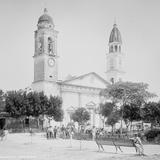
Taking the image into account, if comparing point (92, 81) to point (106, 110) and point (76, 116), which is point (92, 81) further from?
point (106, 110)

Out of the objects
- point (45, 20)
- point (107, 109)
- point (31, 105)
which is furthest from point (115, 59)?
point (31, 105)

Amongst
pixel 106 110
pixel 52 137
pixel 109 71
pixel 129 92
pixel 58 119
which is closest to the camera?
pixel 52 137

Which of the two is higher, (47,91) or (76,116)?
(47,91)

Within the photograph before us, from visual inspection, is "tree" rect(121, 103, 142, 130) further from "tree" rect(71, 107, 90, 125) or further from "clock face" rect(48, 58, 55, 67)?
"clock face" rect(48, 58, 55, 67)

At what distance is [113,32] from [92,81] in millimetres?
11649

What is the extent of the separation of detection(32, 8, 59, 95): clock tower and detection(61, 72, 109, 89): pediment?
181 inches

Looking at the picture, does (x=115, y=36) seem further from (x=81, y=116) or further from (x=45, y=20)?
(x=81, y=116)

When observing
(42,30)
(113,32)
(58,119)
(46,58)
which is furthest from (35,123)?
(113,32)

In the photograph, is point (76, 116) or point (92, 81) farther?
point (92, 81)

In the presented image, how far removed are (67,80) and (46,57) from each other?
270 inches

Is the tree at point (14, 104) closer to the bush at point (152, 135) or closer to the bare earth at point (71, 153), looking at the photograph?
the bush at point (152, 135)

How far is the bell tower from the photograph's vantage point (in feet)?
235

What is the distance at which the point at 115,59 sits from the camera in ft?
235

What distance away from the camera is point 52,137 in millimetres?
32531
